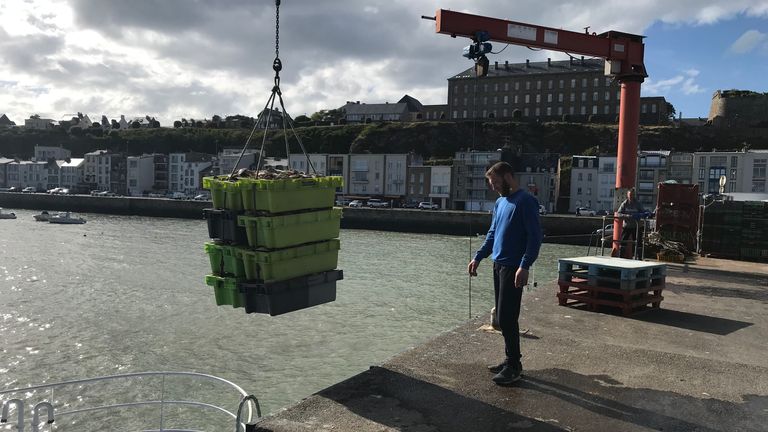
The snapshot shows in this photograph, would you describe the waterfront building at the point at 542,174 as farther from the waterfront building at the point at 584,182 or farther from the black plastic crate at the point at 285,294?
the black plastic crate at the point at 285,294

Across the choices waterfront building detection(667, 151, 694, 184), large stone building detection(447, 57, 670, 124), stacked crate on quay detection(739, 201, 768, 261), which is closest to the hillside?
large stone building detection(447, 57, 670, 124)

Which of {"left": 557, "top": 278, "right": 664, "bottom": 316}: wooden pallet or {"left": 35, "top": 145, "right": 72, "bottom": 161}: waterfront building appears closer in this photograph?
{"left": 557, "top": 278, "right": 664, "bottom": 316}: wooden pallet

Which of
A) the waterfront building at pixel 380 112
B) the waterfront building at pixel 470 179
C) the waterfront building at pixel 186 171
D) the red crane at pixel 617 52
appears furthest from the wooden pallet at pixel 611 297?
the waterfront building at pixel 380 112

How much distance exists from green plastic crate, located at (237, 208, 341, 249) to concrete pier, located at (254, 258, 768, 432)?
50.7 inches

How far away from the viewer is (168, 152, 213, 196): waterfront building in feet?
313

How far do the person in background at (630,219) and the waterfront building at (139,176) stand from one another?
97937 mm

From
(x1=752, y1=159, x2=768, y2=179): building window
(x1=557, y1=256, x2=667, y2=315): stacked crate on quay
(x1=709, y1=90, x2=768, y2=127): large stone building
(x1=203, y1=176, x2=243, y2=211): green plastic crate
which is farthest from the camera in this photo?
(x1=709, y1=90, x2=768, y2=127): large stone building

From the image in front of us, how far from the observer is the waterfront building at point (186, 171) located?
95.4 m

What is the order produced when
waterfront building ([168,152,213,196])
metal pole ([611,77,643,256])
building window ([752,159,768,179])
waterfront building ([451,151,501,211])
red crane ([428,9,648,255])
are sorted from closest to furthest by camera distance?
red crane ([428,9,648,255]) → metal pole ([611,77,643,256]) → building window ([752,159,768,179]) → waterfront building ([451,151,501,211]) → waterfront building ([168,152,213,196])

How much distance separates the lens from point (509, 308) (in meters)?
4.74

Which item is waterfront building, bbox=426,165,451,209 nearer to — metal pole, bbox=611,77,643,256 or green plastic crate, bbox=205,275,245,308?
metal pole, bbox=611,77,643,256

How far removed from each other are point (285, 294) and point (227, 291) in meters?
0.54

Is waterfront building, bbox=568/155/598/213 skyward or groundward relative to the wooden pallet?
skyward

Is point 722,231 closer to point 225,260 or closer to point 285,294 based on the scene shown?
point 285,294
